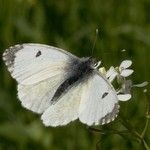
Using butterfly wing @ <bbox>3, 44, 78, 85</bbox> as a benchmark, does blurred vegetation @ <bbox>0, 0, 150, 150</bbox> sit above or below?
below

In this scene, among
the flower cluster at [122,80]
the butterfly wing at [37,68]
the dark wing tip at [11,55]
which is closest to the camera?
the flower cluster at [122,80]

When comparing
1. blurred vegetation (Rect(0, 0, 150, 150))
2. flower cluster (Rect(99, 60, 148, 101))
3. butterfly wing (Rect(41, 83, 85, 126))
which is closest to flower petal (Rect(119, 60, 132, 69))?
flower cluster (Rect(99, 60, 148, 101))

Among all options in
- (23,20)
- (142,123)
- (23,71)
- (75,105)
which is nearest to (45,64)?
(23,71)

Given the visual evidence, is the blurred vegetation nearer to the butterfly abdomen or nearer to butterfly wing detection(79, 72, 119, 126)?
the butterfly abdomen

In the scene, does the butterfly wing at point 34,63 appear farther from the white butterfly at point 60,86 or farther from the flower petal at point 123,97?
the flower petal at point 123,97

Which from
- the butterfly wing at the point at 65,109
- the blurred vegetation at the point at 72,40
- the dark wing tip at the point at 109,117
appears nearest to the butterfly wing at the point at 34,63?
the butterfly wing at the point at 65,109

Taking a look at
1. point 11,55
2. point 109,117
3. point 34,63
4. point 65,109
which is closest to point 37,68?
point 34,63

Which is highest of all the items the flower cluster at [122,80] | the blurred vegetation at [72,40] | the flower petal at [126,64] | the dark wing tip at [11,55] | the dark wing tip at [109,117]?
the dark wing tip at [11,55]

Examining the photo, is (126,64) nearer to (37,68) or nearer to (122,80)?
(122,80)
